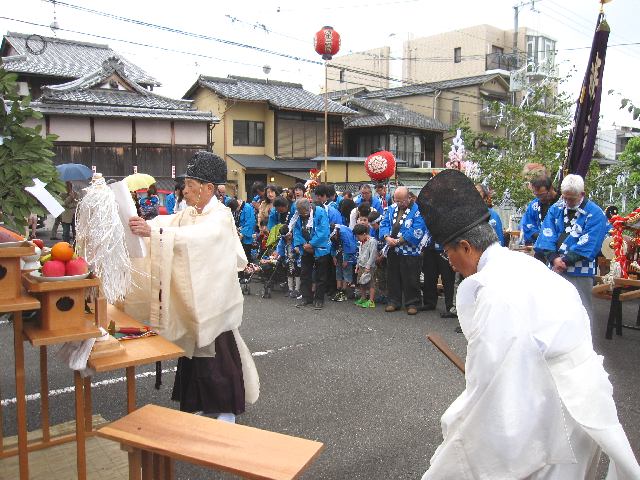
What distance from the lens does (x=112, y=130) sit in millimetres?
21438

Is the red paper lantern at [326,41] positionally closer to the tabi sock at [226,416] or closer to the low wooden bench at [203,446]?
the tabi sock at [226,416]

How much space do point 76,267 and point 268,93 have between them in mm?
26100

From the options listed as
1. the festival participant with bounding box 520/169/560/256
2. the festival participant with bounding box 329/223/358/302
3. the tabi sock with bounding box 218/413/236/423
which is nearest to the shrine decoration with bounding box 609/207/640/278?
the festival participant with bounding box 520/169/560/256

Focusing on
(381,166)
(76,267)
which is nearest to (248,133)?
(381,166)

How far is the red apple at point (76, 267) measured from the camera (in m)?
3.03

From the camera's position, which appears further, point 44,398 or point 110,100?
point 110,100

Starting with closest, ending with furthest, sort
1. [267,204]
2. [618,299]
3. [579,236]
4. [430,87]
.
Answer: [579,236] → [618,299] → [267,204] → [430,87]

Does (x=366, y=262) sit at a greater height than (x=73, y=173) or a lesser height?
lesser

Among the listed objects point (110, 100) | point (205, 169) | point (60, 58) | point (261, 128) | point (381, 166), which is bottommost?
point (205, 169)

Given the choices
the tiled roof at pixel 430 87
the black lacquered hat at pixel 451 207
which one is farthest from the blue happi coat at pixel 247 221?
the tiled roof at pixel 430 87

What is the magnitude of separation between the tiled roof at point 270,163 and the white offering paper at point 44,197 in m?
22.4

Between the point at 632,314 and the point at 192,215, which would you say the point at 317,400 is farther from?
the point at 632,314

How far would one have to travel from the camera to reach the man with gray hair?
545 centimetres

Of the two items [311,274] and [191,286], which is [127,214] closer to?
[191,286]
